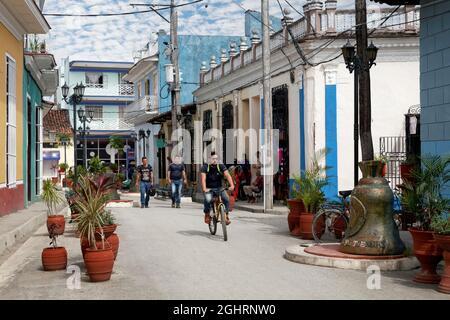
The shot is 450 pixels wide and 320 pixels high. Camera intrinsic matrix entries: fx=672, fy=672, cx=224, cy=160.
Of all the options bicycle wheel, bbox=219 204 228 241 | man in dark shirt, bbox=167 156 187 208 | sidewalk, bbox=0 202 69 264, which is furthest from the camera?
man in dark shirt, bbox=167 156 187 208

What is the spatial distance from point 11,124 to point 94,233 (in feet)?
29.3

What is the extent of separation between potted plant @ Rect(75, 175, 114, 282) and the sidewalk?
2.67 m

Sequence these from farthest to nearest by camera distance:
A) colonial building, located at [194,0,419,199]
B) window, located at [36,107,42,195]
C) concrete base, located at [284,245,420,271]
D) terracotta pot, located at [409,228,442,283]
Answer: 1. window, located at [36,107,42,195]
2. colonial building, located at [194,0,419,199]
3. concrete base, located at [284,245,420,271]
4. terracotta pot, located at [409,228,442,283]

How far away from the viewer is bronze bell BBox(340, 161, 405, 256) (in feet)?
31.9

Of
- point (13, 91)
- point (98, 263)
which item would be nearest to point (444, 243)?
point (98, 263)

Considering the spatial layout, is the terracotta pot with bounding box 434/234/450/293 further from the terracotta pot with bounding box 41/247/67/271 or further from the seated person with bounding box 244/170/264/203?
the seated person with bounding box 244/170/264/203

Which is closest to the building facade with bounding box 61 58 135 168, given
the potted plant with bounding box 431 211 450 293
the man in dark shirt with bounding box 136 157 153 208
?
the man in dark shirt with bounding box 136 157 153 208

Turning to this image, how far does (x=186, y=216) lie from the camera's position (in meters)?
18.3

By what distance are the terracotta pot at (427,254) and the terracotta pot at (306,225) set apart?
4.70 meters

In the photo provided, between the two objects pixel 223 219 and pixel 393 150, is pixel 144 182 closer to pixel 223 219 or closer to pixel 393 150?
pixel 393 150

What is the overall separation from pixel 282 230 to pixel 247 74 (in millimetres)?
14019

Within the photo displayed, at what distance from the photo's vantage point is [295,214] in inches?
543

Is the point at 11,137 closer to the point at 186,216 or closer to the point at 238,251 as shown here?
A: the point at 186,216
